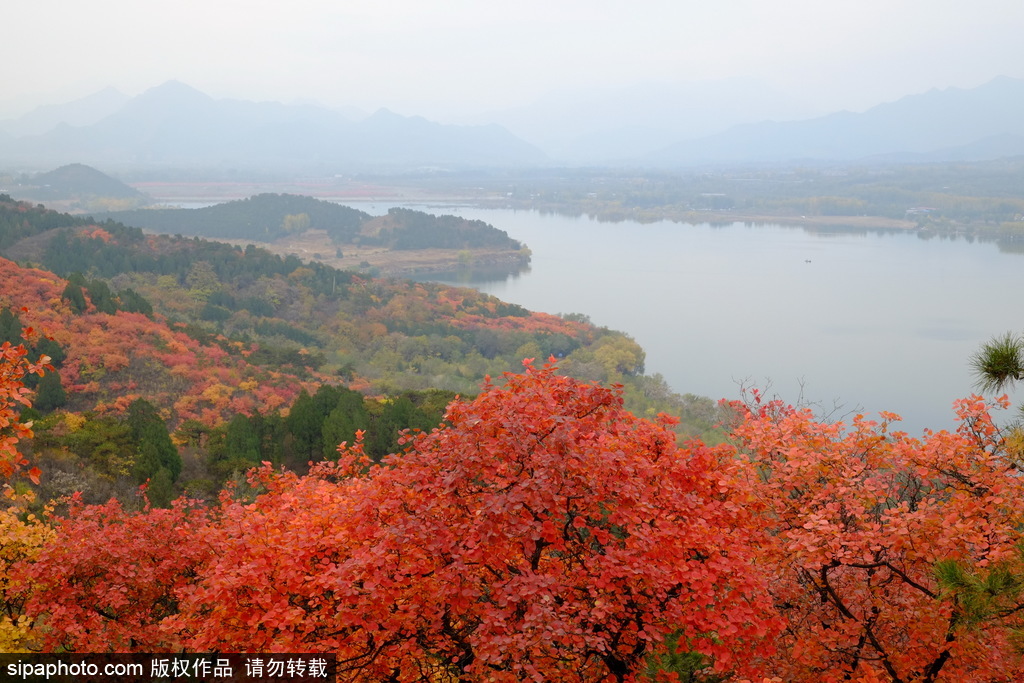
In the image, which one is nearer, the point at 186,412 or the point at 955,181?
the point at 186,412

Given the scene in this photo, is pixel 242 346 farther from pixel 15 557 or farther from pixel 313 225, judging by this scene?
pixel 313 225

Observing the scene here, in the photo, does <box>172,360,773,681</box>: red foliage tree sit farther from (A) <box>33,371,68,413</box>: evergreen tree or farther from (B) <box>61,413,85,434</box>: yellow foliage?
(A) <box>33,371,68,413</box>: evergreen tree

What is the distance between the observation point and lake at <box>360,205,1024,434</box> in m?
36.5

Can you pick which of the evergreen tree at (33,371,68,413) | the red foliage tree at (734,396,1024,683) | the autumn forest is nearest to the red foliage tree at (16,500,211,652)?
the autumn forest

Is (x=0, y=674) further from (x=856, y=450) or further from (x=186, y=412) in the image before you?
(x=186, y=412)

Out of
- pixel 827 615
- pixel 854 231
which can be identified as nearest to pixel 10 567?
pixel 827 615

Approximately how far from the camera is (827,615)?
5.92 meters

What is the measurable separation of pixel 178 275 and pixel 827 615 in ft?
139

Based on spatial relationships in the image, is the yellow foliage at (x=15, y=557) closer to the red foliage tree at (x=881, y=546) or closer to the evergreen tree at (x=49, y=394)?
the red foliage tree at (x=881, y=546)

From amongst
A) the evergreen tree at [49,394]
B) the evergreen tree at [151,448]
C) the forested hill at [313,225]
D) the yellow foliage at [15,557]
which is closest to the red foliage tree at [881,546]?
the yellow foliage at [15,557]

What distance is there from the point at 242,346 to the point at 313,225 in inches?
2261

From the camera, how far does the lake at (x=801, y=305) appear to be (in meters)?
36.5

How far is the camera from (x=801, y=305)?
54.2 meters

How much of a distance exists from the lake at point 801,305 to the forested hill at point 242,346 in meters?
5.75
